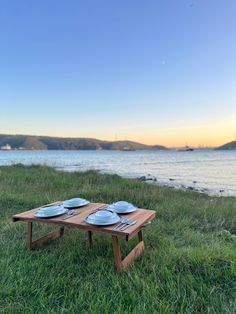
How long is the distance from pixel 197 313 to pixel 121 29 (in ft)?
36.6

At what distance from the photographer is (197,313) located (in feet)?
6.12

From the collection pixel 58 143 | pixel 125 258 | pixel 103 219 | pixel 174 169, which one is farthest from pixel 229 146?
pixel 103 219

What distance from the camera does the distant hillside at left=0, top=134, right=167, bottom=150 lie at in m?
80.8

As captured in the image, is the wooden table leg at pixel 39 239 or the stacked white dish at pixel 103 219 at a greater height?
the stacked white dish at pixel 103 219

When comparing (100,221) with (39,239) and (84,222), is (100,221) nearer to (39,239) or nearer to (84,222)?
(84,222)

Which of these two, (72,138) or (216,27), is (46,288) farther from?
(72,138)

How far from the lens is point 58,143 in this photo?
88625 millimetres

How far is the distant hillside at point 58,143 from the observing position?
80812 mm

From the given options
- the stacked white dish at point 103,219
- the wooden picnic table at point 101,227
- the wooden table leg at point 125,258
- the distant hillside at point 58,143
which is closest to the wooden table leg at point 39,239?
the wooden picnic table at point 101,227

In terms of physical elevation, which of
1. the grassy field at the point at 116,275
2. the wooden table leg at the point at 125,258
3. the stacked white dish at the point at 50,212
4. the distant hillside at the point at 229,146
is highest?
the distant hillside at the point at 229,146


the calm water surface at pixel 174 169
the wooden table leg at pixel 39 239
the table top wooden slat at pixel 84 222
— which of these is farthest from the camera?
the calm water surface at pixel 174 169

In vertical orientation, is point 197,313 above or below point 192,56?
below

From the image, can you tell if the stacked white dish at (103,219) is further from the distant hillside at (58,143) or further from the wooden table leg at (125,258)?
the distant hillside at (58,143)

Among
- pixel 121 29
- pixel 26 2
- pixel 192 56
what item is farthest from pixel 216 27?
pixel 26 2
